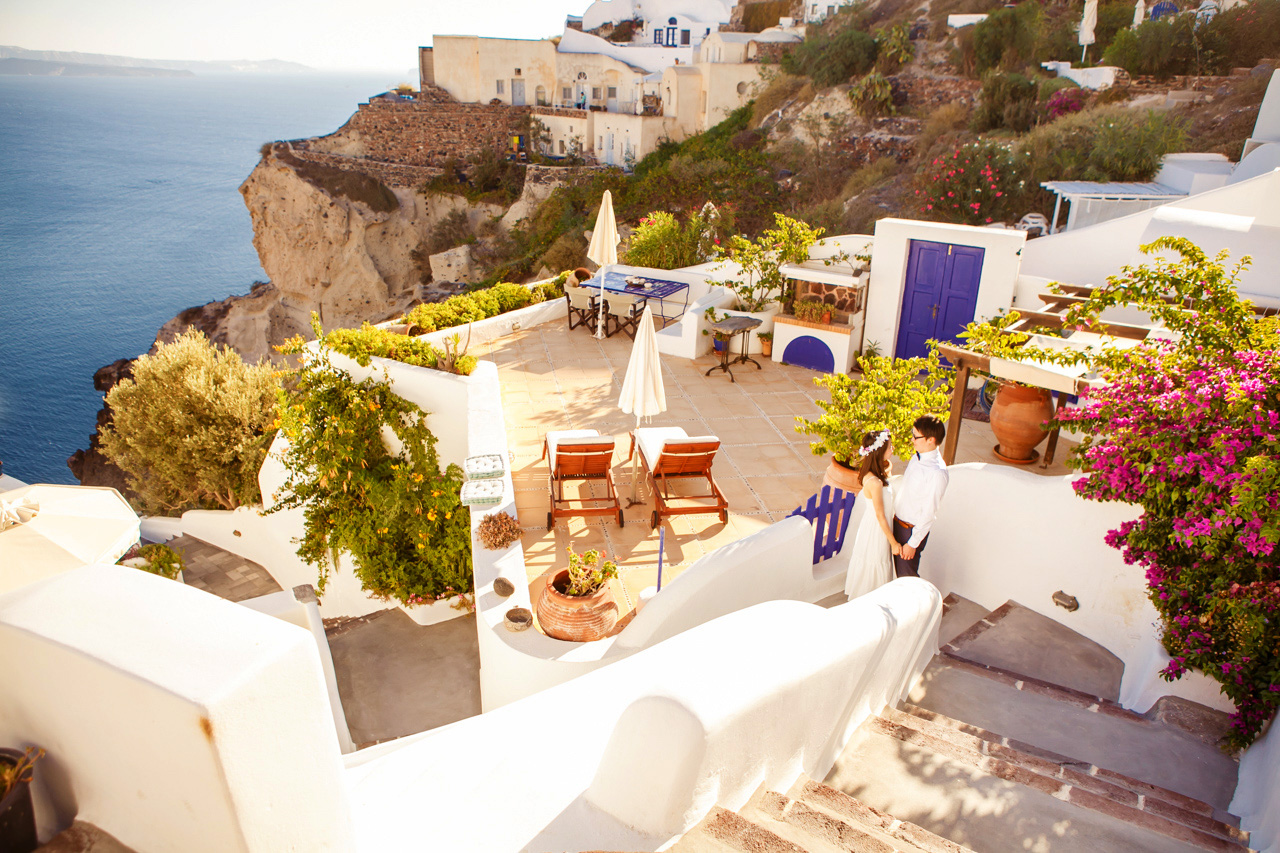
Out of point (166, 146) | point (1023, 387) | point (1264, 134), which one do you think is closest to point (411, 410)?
point (1023, 387)

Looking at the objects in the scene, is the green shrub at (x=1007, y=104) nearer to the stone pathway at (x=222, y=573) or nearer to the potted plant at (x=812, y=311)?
the potted plant at (x=812, y=311)

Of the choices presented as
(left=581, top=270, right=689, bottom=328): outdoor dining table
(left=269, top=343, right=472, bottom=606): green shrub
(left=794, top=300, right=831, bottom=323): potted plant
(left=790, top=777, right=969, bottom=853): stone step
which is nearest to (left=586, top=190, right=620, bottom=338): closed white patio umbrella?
(left=581, top=270, right=689, bottom=328): outdoor dining table

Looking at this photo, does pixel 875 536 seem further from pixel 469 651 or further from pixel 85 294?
pixel 85 294

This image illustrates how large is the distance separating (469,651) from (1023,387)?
5.95 m

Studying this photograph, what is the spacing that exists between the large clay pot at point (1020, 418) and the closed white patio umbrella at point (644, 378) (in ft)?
10.9

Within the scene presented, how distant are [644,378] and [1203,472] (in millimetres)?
4061

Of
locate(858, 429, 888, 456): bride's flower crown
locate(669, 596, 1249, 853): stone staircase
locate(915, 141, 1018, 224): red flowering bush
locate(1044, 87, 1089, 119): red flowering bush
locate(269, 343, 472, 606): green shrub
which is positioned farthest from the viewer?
locate(1044, 87, 1089, 119): red flowering bush

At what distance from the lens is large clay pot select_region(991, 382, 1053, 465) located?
7.04 metres

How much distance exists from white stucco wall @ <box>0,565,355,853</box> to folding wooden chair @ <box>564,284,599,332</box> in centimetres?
1072

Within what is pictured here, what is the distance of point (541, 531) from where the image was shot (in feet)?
22.6

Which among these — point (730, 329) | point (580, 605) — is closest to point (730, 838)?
point (580, 605)

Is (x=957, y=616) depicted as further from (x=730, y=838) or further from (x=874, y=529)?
(x=730, y=838)

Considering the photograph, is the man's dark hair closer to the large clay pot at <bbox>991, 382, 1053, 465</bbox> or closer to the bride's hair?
the bride's hair

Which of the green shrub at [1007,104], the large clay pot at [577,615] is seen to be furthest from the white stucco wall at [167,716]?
the green shrub at [1007,104]
